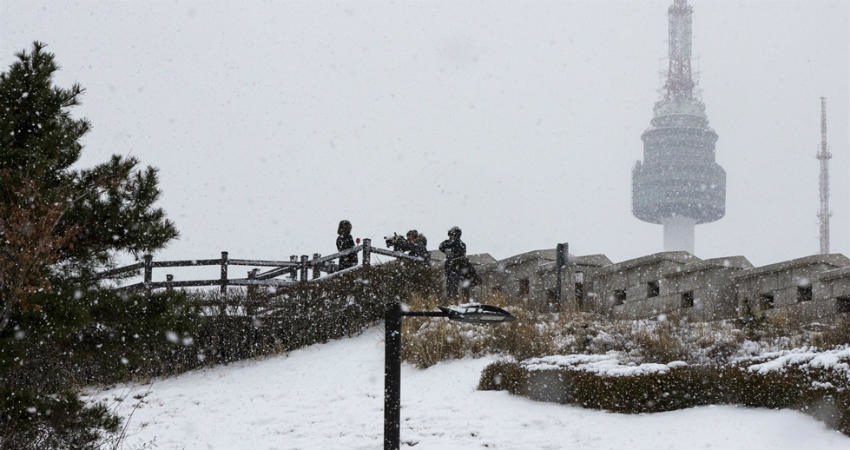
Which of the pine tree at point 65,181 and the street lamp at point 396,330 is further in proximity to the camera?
the pine tree at point 65,181

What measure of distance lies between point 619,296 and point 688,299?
158cm

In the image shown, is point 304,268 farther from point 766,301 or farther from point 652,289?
point 766,301

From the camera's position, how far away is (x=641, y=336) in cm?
1303

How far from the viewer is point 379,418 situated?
11.4 meters

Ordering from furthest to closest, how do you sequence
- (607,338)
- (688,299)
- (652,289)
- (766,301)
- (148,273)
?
1. (652,289)
2. (688,299)
3. (148,273)
4. (766,301)
5. (607,338)

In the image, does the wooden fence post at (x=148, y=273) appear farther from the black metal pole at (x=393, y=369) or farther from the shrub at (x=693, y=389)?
the black metal pole at (x=393, y=369)

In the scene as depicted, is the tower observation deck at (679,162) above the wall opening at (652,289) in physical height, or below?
above

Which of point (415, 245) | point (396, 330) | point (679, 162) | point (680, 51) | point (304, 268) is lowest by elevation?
point (396, 330)

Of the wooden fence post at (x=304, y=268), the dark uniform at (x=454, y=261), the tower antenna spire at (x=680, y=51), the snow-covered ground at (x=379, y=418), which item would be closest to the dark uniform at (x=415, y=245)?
the dark uniform at (x=454, y=261)

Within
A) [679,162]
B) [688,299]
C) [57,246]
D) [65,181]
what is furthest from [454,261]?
[679,162]

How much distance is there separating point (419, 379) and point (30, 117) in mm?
6383

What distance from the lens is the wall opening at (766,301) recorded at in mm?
15734

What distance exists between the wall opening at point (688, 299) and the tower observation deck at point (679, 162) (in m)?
153

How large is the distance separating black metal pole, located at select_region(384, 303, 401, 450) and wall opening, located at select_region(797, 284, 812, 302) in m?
10.8
